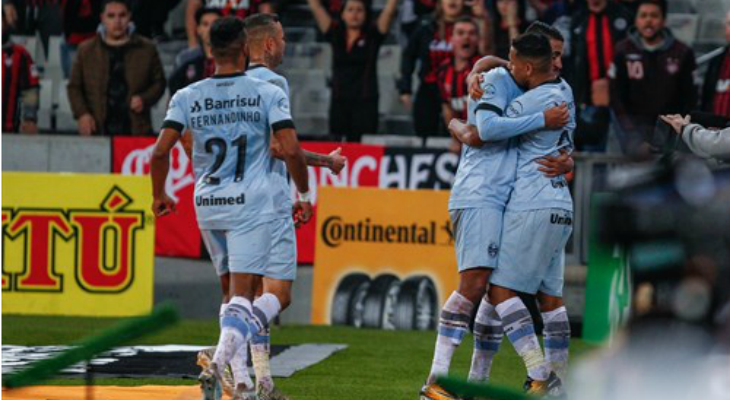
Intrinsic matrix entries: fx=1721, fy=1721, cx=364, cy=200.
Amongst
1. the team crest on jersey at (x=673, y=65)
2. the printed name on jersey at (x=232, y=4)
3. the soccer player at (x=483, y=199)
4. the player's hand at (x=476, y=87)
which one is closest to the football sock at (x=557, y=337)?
the soccer player at (x=483, y=199)

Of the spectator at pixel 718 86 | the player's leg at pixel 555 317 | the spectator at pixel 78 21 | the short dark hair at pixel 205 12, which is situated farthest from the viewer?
the spectator at pixel 78 21

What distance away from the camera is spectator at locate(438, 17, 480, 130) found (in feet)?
57.6

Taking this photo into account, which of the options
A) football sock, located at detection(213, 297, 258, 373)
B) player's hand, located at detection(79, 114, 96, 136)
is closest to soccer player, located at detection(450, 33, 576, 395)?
football sock, located at detection(213, 297, 258, 373)

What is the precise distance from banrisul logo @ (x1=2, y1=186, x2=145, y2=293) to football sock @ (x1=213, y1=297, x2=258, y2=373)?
7.68 metres

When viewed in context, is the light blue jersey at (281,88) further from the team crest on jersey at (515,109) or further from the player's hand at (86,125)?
the player's hand at (86,125)

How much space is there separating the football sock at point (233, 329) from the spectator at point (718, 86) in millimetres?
8460

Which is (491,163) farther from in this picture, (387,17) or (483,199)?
(387,17)

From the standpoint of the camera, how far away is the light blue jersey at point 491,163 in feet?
34.1

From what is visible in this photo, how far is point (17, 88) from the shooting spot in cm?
1947

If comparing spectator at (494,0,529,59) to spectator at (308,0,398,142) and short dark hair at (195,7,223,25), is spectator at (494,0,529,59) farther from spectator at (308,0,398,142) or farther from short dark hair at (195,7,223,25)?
short dark hair at (195,7,223,25)

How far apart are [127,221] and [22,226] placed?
107cm

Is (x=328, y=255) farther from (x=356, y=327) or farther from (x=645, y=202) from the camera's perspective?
(x=645, y=202)

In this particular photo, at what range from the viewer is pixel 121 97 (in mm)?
19078

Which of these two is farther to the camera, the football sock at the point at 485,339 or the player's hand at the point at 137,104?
the player's hand at the point at 137,104
